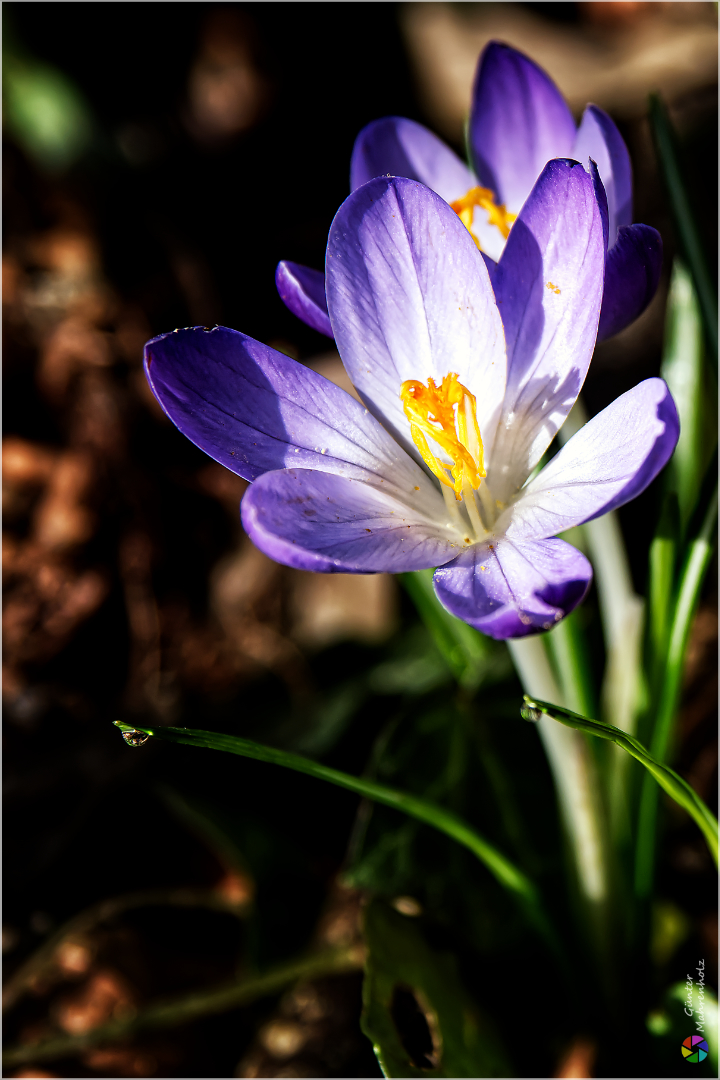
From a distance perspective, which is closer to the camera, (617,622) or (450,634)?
(617,622)

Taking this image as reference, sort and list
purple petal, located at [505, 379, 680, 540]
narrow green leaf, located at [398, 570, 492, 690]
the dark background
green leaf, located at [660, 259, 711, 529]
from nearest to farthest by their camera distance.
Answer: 1. purple petal, located at [505, 379, 680, 540]
2. green leaf, located at [660, 259, 711, 529]
3. narrow green leaf, located at [398, 570, 492, 690]
4. the dark background

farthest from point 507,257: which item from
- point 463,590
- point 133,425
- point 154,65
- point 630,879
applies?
point 154,65

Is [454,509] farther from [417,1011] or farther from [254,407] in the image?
[417,1011]

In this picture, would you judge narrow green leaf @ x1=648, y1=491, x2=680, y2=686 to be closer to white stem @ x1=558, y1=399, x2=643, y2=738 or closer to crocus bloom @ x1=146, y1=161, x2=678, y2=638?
white stem @ x1=558, y1=399, x2=643, y2=738

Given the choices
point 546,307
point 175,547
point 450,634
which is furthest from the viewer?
point 175,547

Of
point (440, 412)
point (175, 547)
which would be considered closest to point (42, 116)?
point (175, 547)

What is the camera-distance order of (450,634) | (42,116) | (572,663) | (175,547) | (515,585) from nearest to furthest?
1. (515,585)
2. (572,663)
3. (450,634)
4. (175,547)
5. (42,116)

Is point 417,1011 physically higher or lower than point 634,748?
lower

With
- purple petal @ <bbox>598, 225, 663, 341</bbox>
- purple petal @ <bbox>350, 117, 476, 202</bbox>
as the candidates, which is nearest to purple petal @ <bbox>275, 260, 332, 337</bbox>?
purple petal @ <bbox>350, 117, 476, 202</bbox>
